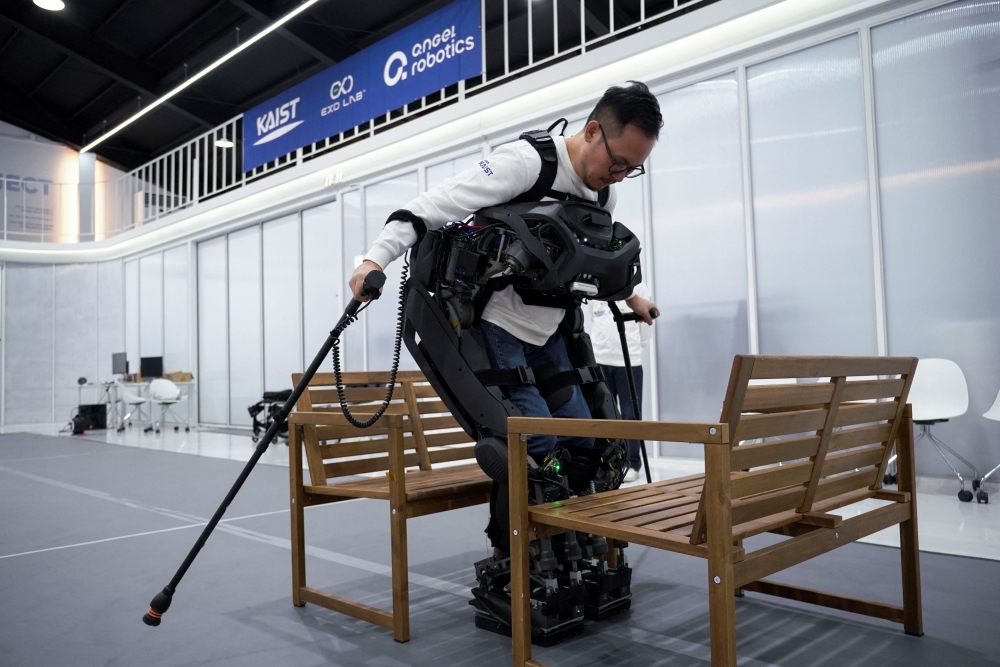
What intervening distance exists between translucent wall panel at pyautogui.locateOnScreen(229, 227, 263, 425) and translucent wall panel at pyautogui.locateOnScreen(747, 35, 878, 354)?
774 cm

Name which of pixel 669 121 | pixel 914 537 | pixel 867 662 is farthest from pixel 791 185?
pixel 867 662

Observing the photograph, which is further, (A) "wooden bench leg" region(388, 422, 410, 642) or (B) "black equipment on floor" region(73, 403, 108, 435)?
(B) "black equipment on floor" region(73, 403, 108, 435)

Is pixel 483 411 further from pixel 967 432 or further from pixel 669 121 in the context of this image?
pixel 669 121

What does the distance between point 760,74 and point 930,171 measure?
1400 mm

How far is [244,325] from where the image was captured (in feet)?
35.9

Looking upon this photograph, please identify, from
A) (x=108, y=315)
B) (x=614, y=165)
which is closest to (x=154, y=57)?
(x=108, y=315)

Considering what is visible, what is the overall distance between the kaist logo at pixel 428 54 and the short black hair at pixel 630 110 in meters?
5.13

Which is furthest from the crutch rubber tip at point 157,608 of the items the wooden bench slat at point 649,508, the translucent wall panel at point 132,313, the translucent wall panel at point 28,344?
the translucent wall panel at point 28,344

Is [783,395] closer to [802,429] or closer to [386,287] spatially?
[802,429]

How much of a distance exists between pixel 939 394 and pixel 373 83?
19.7 feet

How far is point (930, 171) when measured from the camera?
443cm

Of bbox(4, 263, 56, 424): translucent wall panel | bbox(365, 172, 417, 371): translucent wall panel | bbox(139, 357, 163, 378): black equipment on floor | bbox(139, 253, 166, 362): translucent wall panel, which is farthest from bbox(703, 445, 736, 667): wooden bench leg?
bbox(4, 263, 56, 424): translucent wall panel

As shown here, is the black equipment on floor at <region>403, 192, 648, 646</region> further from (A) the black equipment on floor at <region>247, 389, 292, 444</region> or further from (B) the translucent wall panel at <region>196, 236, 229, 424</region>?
(B) the translucent wall panel at <region>196, 236, 229, 424</region>

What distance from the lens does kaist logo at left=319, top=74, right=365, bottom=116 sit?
25.8 feet
